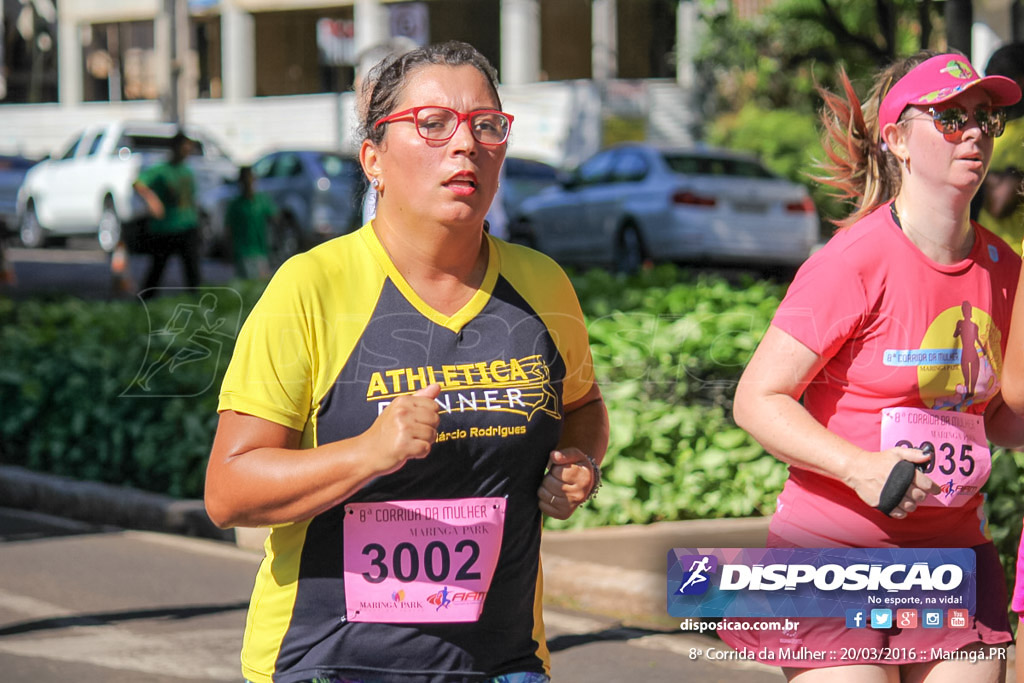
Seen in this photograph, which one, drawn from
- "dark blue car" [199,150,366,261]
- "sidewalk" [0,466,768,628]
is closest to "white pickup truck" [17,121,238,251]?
"dark blue car" [199,150,366,261]

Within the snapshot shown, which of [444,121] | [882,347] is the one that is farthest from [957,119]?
[444,121]

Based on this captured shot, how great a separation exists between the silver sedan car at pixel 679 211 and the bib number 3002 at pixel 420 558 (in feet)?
45.5

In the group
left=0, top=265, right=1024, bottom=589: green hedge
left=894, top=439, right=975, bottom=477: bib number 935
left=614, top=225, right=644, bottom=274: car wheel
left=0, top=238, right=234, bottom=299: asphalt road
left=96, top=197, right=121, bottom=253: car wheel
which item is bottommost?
left=0, top=238, right=234, bottom=299: asphalt road

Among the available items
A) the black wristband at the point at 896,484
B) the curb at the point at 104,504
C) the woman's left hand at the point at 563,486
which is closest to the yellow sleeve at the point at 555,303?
the woman's left hand at the point at 563,486

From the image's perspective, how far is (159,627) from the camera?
606 centimetres

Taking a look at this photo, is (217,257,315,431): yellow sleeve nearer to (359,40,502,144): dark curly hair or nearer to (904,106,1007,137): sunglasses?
(359,40,502,144): dark curly hair

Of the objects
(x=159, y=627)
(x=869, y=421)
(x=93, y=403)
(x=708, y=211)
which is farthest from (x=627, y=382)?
(x=708, y=211)

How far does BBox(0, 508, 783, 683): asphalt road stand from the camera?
542 centimetres

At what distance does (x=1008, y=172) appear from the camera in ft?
17.2

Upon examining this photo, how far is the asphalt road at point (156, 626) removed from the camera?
17.8 ft

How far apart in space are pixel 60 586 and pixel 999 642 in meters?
4.71

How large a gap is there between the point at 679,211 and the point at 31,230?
13.5 m

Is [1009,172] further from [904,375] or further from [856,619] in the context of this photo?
[856,619]

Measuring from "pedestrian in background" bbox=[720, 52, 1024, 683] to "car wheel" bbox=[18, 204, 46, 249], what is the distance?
925 inches
